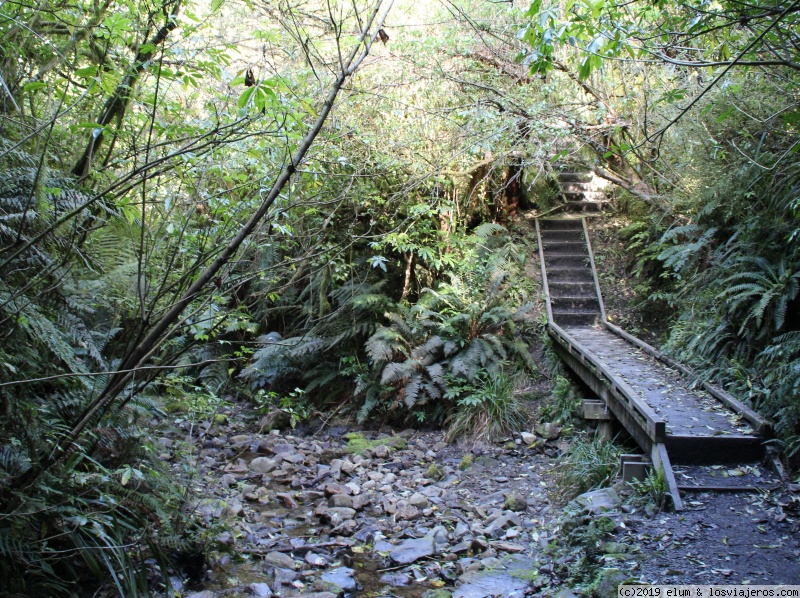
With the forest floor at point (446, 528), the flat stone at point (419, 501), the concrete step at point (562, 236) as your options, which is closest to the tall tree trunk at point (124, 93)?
the forest floor at point (446, 528)

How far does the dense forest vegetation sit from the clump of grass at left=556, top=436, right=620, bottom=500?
136 centimetres

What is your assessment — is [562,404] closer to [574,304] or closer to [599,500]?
[574,304]

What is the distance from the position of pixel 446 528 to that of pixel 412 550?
0.58m

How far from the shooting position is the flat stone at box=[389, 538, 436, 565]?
15.5ft

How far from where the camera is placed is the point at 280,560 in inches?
182

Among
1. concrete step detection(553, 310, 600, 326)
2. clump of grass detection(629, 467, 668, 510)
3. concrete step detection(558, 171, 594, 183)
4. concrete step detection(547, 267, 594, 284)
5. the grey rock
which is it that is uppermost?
concrete step detection(558, 171, 594, 183)

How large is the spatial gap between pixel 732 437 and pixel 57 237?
5.05 meters

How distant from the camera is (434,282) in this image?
935 centimetres

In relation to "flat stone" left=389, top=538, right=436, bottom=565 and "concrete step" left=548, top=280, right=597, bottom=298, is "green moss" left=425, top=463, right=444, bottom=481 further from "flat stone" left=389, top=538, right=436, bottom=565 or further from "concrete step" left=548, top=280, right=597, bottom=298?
"concrete step" left=548, top=280, right=597, bottom=298

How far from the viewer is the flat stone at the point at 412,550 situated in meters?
4.71

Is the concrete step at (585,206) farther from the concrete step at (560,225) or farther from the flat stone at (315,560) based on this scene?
the flat stone at (315,560)

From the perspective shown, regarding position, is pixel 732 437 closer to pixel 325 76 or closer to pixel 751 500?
pixel 751 500

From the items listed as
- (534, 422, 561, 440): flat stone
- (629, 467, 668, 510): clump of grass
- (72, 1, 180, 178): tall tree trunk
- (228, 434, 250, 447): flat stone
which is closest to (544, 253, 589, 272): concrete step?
(534, 422, 561, 440): flat stone

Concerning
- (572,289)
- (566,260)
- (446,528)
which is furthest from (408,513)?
(566,260)
